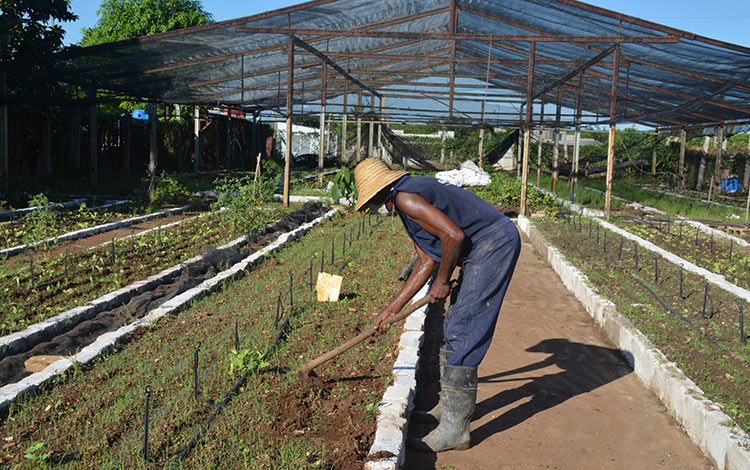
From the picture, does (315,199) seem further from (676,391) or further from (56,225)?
(676,391)

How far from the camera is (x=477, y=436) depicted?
400 centimetres

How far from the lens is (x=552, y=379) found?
16.5 ft

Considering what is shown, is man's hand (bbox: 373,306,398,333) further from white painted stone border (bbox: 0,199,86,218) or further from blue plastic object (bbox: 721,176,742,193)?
blue plastic object (bbox: 721,176,742,193)

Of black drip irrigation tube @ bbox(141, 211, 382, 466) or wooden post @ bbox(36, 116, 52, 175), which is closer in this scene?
black drip irrigation tube @ bbox(141, 211, 382, 466)

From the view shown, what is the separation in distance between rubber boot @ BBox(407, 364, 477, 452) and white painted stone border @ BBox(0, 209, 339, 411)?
94.5 inches

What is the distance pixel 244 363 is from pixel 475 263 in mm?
1761

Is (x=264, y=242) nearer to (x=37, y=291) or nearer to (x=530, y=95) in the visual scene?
(x=37, y=291)

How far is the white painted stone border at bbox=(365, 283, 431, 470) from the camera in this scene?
3305 mm

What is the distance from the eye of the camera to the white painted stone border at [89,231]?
322 inches

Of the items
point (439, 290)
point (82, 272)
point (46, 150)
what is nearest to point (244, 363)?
point (439, 290)

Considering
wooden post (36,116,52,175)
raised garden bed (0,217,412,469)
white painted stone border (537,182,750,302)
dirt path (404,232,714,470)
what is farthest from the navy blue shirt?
wooden post (36,116,52,175)

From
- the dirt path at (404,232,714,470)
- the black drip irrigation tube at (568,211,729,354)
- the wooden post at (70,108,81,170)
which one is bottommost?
the dirt path at (404,232,714,470)

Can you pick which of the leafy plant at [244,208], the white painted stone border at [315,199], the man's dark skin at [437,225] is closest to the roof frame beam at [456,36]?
the white painted stone border at [315,199]

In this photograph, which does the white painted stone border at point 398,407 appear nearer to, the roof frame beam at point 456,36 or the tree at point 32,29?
the roof frame beam at point 456,36
